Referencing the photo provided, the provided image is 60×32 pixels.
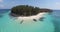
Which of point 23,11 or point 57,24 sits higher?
point 23,11

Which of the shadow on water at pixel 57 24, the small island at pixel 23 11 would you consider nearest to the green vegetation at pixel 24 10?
the small island at pixel 23 11

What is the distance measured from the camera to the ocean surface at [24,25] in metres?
1.35

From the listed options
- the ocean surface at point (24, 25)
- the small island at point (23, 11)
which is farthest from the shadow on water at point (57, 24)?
the small island at point (23, 11)

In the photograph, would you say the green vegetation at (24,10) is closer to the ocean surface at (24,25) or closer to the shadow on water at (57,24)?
the ocean surface at (24,25)

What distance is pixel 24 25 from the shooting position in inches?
53.4

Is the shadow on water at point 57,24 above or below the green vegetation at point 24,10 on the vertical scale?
below

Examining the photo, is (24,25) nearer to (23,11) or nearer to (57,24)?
(23,11)

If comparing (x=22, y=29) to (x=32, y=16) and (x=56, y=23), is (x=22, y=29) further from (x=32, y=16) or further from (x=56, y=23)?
(x=56, y=23)

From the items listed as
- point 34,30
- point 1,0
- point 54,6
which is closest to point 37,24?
point 34,30

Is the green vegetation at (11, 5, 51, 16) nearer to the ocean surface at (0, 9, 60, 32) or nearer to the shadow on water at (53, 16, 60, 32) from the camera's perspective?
the ocean surface at (0, 9, 60, 32)

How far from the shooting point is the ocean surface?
1.35 meters

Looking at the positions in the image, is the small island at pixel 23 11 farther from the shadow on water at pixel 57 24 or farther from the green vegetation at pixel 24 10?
the shadow on water at pixel 57 24

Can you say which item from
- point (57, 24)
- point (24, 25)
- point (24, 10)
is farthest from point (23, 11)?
point (57, 24)

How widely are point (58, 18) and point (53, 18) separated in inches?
2.5
